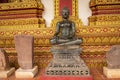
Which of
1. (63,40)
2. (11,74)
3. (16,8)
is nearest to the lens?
(63,40)

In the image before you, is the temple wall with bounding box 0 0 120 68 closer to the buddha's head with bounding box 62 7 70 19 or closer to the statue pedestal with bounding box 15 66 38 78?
the statue pedestal with bounding box 15 66 38 78

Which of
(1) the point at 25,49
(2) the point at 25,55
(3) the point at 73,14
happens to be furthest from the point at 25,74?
(3) the point at 73,14

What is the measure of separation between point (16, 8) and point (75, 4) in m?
1.57

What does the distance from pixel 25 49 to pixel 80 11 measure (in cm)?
198

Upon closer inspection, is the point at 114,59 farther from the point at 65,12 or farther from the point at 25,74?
the point at 25,74

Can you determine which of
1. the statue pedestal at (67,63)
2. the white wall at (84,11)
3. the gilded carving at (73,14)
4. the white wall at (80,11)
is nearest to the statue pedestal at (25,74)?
the statue pedestal at (67,63)

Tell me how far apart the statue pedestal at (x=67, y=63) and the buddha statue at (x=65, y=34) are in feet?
0.29

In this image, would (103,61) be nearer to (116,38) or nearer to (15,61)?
(116,38)

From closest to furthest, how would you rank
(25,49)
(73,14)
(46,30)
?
(25,49) < (46,30) < (73,14)

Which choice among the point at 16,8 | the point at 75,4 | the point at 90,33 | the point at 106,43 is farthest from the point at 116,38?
the point at 16,8

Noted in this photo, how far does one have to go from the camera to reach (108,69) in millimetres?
3088

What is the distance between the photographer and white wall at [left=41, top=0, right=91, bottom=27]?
4.38 meters

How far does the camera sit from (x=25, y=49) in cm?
318

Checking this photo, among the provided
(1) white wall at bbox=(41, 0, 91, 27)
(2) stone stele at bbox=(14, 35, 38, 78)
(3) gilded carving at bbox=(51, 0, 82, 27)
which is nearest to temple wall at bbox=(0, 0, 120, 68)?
(3) gilded carving at bbox=(51, 0, 82, 27)
